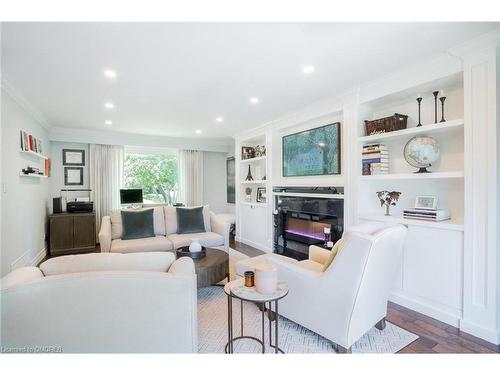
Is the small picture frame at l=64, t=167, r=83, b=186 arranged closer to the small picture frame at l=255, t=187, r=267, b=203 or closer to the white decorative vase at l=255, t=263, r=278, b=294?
the small picture frame at l=255, t=187, r=267, b=203

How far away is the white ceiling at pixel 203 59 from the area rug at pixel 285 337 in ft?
7.48

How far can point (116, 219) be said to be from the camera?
3.81 meters

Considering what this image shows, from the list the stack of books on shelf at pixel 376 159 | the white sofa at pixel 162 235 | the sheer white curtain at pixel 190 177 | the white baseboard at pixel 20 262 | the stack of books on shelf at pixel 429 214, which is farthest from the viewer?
the sheer white curtain at pixel 190 177

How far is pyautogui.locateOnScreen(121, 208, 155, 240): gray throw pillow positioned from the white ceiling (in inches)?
60.8

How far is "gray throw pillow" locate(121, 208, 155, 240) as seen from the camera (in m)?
3.71

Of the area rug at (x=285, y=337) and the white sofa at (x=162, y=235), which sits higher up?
the white sofa at (x=162, y=235)

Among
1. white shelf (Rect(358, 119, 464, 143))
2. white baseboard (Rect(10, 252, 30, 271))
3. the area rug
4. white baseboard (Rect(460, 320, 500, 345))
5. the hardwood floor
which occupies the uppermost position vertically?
white shelf (Rect(358, 119, 464, 143))

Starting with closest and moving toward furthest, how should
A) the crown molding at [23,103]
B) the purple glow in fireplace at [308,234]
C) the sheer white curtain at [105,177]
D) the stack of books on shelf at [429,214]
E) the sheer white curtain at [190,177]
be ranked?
the stack of books on shelf at [429,214] → the crown molding at [23,103] → the purple glow in fireplace at [308,234] → the sheer white curtain at [105,177] → the sheer white curtain at [190,177]

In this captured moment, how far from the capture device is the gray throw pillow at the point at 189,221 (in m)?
4.09

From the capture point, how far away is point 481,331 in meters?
2.00

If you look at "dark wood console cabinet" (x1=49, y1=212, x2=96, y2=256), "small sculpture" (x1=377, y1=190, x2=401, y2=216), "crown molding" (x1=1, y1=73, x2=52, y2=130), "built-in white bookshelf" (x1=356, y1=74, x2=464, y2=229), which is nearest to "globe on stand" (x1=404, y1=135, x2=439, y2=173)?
"built-in white bookshelf" (x1=356, y1=74, x2=464, y2=229)

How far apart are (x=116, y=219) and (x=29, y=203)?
1.15 m

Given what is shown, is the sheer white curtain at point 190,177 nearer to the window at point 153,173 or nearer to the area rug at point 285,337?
the window at point 153,173

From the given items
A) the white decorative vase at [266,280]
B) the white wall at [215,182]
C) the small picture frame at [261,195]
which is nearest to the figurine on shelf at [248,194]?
the small picture frame at [261,195]
